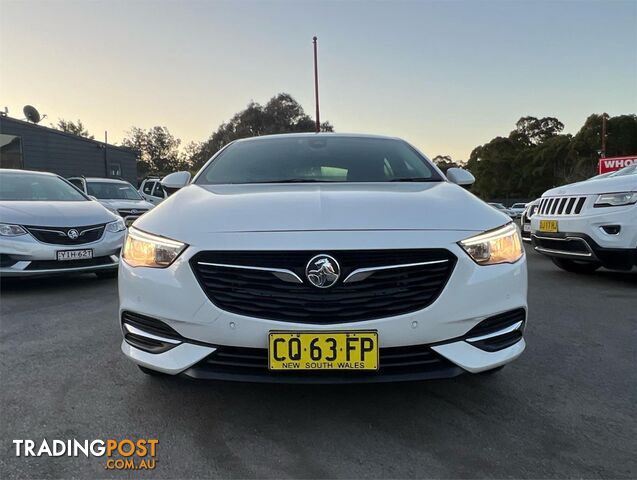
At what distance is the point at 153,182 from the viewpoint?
55.3 ft

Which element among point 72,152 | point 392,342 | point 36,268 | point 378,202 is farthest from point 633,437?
point 72,152

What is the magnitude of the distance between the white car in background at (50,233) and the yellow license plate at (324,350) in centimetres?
414

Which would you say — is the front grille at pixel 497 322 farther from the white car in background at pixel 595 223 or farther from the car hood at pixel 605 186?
the car hood at pixel 605 186

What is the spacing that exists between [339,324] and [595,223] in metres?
4.23

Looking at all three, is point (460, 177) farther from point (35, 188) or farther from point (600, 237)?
point (35, 188)

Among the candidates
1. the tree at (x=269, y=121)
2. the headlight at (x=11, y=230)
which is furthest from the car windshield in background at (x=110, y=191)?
the tree at (x=269, y=121)

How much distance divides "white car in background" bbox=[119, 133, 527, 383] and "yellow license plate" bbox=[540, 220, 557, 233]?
376 cm

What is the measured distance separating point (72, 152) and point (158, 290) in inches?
839

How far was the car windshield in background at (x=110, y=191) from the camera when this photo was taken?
35.4 ft

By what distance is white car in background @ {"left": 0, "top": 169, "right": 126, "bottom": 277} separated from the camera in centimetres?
496

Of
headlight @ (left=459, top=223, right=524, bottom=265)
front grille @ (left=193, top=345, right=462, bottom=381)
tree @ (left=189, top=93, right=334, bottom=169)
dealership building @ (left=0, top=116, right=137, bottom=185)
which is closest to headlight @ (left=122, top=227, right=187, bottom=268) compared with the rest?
front grille @ (left=193, top=345, right=462, bottom=381)

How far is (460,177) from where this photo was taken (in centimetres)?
321

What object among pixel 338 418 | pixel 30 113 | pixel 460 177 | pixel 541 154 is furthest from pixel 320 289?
pixel 541 154

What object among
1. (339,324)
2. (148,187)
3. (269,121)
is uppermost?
(269,121)
